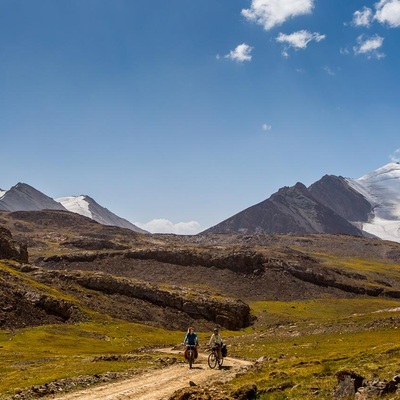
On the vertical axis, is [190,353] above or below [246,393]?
below

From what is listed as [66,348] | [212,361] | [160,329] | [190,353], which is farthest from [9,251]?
[212,361]

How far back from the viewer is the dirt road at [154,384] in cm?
2636

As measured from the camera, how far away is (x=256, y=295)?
606 ft

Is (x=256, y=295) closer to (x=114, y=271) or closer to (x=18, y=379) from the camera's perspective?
(x=114, y=271)

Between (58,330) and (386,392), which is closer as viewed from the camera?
(386,392)

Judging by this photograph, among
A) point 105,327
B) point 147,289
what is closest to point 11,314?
point 105,327

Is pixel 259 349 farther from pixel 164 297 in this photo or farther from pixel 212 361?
pixel 164 297

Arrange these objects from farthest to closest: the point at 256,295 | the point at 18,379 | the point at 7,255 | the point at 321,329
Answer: the point at 256,295 → the point at 7,255 → the point at 321,329 → the point at 18,379

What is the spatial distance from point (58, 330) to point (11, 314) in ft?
34.1

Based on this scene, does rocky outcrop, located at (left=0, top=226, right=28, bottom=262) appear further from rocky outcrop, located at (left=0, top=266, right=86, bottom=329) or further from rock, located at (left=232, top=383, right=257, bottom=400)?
rock, located at (left=232, top=383, right=257, bottom=400)

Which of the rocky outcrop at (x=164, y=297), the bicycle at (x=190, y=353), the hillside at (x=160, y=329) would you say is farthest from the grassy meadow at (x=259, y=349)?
the rocky outcrop at (x=164, y=297)

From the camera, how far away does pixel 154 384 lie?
99.0ft

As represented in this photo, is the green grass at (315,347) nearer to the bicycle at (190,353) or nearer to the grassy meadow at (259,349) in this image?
the grassy meadow at (259,349)

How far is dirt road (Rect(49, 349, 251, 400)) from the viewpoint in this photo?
26361 millimetres
